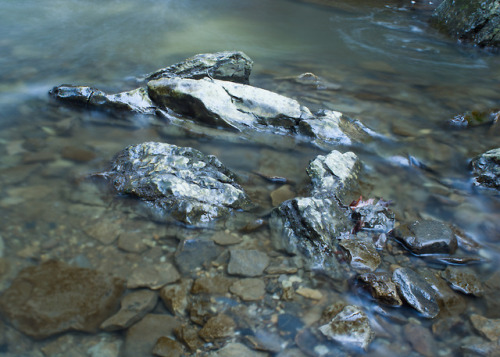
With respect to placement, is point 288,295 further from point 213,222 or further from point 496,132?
point 496,132

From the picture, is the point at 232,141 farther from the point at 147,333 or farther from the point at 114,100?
the point at 147,333

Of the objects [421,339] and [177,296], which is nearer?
[421,339]

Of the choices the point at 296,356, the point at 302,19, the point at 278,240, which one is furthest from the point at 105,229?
the point at 302,19

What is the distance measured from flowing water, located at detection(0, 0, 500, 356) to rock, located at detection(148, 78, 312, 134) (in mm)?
344

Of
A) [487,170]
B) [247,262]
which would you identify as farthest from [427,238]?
[487,170]

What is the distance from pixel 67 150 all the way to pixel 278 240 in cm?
266

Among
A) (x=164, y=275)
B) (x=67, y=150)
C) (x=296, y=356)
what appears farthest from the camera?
(x=67, y=150)

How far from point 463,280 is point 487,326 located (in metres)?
0.42

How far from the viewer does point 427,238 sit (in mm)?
3270

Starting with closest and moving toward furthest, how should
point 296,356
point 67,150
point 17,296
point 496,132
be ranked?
point 296,356 → point 17,296 → point 67,150 → point 496,132

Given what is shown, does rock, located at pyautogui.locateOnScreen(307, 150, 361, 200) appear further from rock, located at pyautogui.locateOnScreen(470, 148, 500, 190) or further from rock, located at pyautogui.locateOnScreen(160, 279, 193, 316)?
rock, located at pyautogui.locateOnScreen(160, 279, 193, 316)

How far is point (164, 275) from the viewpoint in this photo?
2965mm

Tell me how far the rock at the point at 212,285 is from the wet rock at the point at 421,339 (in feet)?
4.17

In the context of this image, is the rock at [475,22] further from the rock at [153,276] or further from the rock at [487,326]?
the rock at [153,276]
